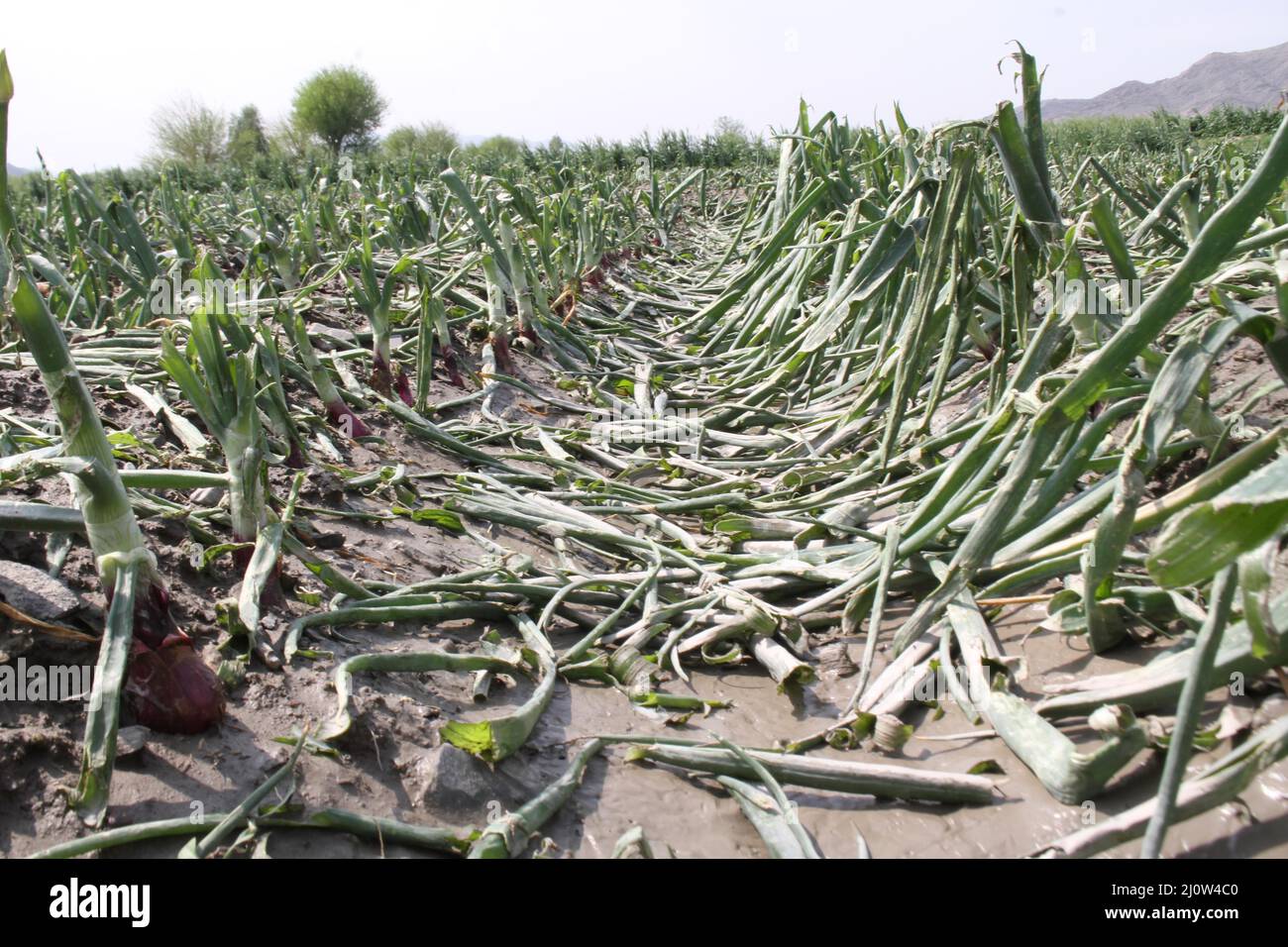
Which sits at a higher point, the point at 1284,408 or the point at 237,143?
the point at 237,143

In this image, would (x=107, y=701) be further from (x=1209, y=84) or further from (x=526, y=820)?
(x=1209, y=84)

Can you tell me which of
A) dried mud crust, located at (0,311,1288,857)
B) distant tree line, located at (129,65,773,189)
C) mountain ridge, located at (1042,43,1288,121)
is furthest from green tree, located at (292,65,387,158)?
mountain ridge, located at (1042,43,1288,121)

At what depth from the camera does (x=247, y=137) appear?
3108 centimetres

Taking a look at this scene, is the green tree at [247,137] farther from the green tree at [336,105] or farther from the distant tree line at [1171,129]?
the distant tree line at [1171,129]

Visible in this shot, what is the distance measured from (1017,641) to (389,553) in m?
1.29

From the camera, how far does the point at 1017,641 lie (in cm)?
160

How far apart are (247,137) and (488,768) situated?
1363 inches

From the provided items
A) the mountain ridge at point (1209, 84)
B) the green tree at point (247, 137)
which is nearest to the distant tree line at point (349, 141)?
the green tree at point (247, 137)

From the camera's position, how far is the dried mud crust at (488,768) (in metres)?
1.17

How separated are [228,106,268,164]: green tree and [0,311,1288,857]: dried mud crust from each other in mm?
21360

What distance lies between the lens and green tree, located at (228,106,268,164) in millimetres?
25392

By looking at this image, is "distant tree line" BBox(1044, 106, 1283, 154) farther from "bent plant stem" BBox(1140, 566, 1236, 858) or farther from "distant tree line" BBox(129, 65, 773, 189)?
"bent plant stem" BBox(1140, 566, 1236, 858)
